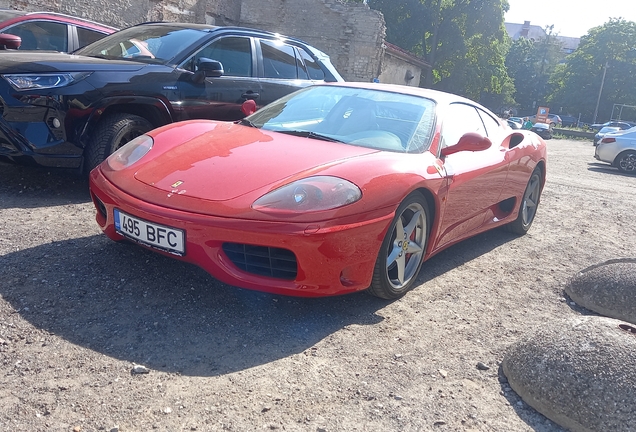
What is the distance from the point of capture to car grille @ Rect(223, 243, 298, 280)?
9.34 ft

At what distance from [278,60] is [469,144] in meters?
A: 3.19

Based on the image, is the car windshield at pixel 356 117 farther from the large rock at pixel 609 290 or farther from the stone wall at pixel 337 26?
the stone wall at pixel 337 26

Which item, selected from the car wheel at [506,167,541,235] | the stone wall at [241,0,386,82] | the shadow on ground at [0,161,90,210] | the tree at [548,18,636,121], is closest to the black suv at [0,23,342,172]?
the shadow on ground at [0,161,90,210]

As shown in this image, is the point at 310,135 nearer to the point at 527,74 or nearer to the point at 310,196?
the point at 310,196

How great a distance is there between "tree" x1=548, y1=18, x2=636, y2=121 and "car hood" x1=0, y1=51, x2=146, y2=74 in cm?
6032

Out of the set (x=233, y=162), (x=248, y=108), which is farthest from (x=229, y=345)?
(x=248, y=108)

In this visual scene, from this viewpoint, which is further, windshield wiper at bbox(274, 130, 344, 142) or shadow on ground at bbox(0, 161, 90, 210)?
shadow on ground at bbox(0, 161, 90, 210)

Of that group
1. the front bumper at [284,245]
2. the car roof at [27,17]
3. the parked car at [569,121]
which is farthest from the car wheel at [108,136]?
the parked car at [569,121]

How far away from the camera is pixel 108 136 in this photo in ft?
15.3

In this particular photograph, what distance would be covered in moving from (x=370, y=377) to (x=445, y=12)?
43.7 m

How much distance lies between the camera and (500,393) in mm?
2555

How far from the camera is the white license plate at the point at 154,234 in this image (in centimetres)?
285

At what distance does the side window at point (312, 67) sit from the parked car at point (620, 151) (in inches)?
487

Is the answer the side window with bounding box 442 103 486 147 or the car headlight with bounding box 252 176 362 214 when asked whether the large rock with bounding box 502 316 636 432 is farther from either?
the side window with bounding box 442 103 486 147
